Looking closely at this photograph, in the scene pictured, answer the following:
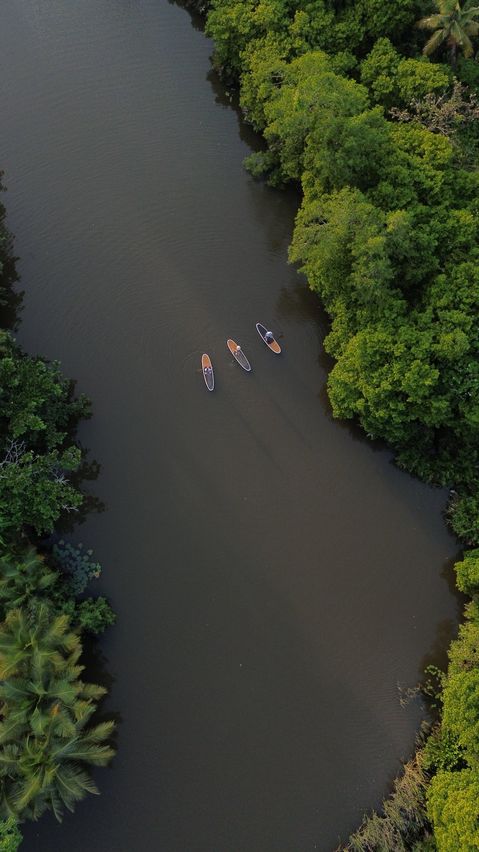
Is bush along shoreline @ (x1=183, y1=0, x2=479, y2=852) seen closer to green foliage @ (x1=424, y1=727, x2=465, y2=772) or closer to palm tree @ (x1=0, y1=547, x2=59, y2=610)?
green foliage @ (x1=424, y1=727, x2=465, y2=772)

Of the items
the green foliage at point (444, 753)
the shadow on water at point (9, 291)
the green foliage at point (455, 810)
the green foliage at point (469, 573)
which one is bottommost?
the green foliage at point (444, 753)

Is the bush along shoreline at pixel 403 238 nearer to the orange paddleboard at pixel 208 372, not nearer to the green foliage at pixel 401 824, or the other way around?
the green foliage at pixel 401 824

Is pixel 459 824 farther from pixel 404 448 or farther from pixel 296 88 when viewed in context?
pixel 296 88

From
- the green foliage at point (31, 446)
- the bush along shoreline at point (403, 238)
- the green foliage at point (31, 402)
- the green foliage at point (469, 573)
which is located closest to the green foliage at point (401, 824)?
the bush along shoreline at point (403, 238)

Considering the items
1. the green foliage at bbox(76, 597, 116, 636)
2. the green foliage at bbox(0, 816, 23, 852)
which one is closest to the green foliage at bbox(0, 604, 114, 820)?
the green foliage at bbox(0, 816, 23, 852)

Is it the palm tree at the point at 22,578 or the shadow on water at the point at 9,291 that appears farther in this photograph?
the shadow on water at the point at 9,291

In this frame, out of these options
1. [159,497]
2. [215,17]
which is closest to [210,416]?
[159,497]
